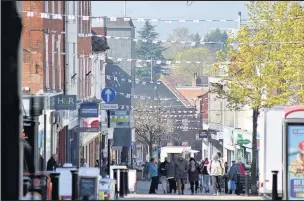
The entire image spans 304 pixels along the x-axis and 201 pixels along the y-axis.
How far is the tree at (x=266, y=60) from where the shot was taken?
41.0 meters

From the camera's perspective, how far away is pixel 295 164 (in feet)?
79.5

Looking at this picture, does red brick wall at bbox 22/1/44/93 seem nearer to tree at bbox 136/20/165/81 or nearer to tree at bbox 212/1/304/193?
tree at bbox 212/1/304/193

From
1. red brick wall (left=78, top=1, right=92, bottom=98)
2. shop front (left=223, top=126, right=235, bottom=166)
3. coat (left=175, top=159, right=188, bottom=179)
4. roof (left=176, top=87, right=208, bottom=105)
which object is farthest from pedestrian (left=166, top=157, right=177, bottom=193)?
roof (left=176, top=87, right=208, bottom=105)

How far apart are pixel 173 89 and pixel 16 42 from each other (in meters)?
107

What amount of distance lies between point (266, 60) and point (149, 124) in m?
50.2

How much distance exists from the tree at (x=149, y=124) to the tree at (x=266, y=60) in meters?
45.3

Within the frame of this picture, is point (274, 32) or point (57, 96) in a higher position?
point (274, 32)

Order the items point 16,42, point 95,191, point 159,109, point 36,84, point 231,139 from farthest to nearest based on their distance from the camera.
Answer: point 159,109 < point 231,139 < point 36,84 < point 95,191 < point 16,42

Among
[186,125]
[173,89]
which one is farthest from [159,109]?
[173,89]

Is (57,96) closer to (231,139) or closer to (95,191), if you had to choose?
(95,191)

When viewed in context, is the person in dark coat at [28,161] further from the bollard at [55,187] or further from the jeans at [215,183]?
the jeans at [215,183]

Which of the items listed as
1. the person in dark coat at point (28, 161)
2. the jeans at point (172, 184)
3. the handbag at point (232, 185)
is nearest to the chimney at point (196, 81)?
the handbag at point (232, 185)

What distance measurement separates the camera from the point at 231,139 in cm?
7162

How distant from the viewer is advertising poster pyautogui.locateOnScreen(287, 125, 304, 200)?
2414cm
